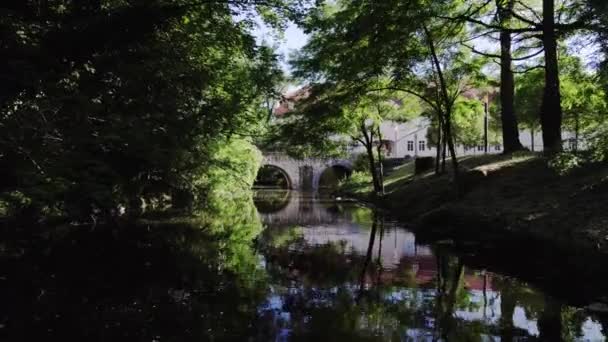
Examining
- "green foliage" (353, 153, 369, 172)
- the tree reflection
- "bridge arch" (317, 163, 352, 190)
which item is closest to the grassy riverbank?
the tree reflection

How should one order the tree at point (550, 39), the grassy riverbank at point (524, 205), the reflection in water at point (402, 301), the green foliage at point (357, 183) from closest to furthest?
the reflection in water at point (402, 301) → the grassy riverbank at point (524, 205) → the tree at point (550, 39) → the green foliage at point (357, 183)

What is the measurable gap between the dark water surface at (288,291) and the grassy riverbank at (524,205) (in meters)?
0.66

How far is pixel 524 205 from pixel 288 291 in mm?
7217

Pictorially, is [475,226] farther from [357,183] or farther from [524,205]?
[357,183]

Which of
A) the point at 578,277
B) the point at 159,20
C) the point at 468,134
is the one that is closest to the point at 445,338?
the point at 578,277

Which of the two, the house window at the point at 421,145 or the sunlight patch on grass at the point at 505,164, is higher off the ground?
the house window at the point at 421,145

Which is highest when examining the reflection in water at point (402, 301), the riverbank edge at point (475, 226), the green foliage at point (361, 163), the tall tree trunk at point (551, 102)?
the green foliage at point (361, 163)

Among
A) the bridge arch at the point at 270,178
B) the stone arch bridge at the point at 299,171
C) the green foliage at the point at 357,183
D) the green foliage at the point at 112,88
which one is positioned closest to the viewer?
the green foliage at the point at 112,88

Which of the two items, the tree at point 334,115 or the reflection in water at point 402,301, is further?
the tree at point 334,115

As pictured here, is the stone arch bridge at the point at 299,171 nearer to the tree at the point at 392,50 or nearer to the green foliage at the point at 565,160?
the tree at the point at 392,50

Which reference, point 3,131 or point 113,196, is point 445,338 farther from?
point 113,196

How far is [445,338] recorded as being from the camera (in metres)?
5.89

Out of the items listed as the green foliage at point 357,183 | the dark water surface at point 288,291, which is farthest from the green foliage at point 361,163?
the dark water surface at point 288,291

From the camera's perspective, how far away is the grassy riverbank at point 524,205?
33.4ft
